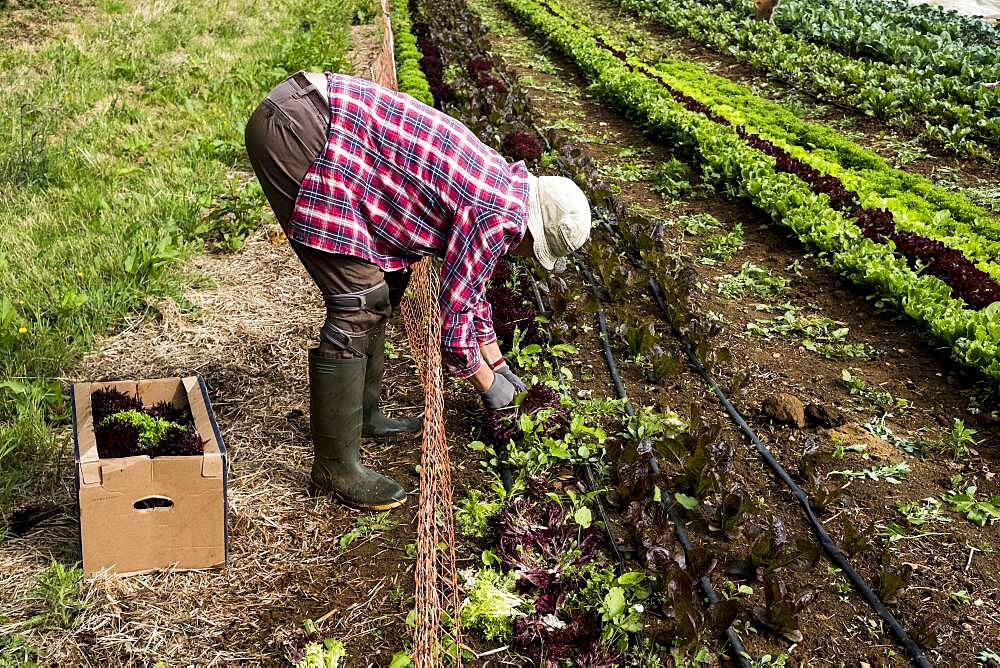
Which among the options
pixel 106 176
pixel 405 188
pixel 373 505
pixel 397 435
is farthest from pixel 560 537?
pixel 106 176

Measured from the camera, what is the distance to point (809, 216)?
6785mm

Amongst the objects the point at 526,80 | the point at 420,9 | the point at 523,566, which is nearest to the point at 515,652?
the point at 523,566

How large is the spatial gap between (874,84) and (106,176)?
359 inches

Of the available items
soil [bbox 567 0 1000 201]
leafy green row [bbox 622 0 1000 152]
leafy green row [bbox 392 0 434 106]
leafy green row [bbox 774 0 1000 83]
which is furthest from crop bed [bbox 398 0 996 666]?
leafy green row [bbox 774 0 1000 83]

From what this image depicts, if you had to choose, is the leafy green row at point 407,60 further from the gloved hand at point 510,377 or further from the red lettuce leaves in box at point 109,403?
the red lettuce leaves in box at point 109,403

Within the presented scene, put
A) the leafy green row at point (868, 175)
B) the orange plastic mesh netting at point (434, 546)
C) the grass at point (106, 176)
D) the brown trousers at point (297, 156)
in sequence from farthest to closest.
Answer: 1. the leafy green row at point (868, 175)
2. the grass at point (106, 176)
3. the brown trousers at point (297, 156)
4. the orange plastic mesh netting at point (434, 546)

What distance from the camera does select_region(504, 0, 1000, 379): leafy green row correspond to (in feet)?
17.1

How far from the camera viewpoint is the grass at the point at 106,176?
4.40 meters

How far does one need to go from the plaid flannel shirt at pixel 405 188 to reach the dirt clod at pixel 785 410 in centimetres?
211

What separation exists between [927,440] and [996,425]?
0.46m

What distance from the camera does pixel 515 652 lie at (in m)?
3.20

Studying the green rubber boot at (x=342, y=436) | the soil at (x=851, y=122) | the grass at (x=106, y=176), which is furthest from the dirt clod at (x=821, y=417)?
the soil at (x=851, y=122)

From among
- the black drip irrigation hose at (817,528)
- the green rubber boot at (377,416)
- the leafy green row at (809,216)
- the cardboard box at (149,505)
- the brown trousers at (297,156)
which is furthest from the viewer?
the leafy green row at (809,216)

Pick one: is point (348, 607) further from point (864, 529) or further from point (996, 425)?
point (996, 425)
